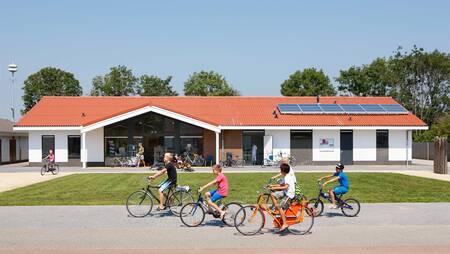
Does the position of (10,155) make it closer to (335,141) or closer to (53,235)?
(335,141)

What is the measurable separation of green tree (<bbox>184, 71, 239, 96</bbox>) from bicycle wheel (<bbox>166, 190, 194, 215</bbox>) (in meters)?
66.1

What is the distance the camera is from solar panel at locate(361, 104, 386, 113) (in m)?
38.5

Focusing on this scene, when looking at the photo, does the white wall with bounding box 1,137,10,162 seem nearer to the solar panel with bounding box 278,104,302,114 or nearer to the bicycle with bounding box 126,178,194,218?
the solar panel with bounding box 278,104,302,114

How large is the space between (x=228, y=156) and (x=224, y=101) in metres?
7.41

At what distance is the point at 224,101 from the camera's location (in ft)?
136

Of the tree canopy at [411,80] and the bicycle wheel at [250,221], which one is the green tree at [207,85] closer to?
the tree canopy at [411,80]

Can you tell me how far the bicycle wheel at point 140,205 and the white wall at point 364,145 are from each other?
26.1 metres

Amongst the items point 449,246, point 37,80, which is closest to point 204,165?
point 449,246

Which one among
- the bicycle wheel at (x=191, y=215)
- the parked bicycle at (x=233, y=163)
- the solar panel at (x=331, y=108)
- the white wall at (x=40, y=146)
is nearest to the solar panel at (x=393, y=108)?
the solar panel at (x=331, y=108)

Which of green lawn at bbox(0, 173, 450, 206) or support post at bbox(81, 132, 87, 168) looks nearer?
green lawn at bbox(0, 173, 450, 206)

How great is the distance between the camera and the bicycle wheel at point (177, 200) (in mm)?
13000

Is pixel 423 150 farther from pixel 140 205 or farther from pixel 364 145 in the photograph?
pixel 140 205

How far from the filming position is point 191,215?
11594mm

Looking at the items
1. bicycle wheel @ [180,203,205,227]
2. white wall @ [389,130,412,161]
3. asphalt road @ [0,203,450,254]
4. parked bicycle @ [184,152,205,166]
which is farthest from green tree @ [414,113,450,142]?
bicycle wheel @ [180,203,205,227]
